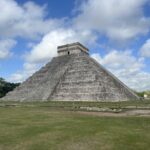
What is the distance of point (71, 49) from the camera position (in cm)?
5597

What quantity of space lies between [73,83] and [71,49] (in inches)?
553

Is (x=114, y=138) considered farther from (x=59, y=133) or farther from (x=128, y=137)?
(x=59, y=133)

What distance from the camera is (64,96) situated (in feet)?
138

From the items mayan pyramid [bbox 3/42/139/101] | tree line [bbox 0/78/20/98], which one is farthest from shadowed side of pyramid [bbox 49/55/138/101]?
tree line [bbox 0/78/20/98]

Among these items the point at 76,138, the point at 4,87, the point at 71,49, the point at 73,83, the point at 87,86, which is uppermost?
the point at 71,49

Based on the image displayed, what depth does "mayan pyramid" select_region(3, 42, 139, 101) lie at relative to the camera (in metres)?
40.4

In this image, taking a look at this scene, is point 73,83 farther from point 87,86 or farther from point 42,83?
point 42,83

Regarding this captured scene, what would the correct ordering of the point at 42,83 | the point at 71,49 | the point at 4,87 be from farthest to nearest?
1. the point at 4,87
2. the point at 71,49
3. the point at 42,83

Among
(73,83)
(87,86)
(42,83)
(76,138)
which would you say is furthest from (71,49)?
(76,138)

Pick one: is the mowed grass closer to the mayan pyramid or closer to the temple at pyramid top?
the mayan pyramid

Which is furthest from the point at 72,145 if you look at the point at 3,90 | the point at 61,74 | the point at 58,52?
the point at 3,90

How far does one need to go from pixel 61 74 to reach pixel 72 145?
126 feet

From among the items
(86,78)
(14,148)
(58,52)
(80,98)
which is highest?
(58,52)

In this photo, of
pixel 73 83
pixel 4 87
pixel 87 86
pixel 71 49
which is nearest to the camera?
pixel 87 86
